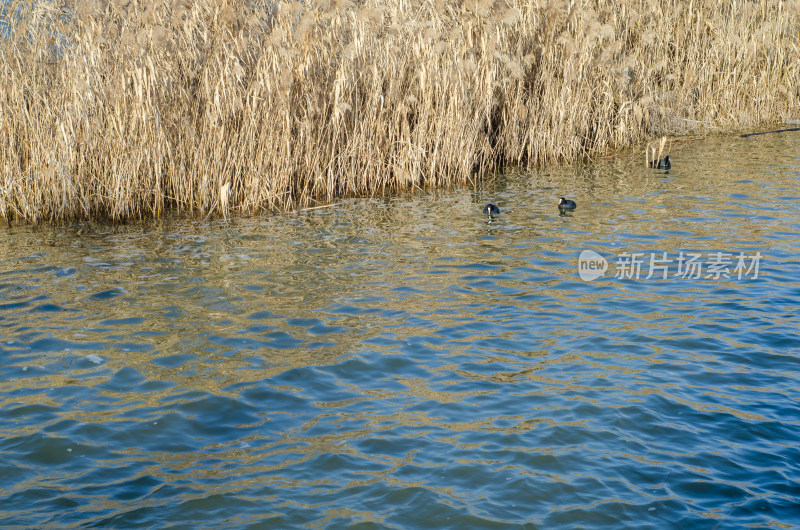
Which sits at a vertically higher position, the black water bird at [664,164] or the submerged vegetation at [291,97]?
the submerged vegetation at [291,97]

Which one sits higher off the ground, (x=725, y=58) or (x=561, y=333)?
(x=725, y=58)

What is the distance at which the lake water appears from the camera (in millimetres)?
4199

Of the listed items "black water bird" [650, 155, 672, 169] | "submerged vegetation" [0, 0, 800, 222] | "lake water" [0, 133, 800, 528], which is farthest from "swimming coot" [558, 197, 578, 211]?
"black water bird" [650, 155, 672, 169]

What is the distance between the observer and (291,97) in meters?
10.6

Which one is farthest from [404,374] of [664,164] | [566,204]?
[664,164]

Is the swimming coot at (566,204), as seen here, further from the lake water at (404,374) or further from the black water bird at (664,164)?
the black water bird at (664,164)

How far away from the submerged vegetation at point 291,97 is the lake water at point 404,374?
93 cm

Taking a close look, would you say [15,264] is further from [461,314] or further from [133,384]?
[461,314]

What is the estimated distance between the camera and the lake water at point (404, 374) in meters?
4.20

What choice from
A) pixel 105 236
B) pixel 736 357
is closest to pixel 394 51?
pixel 105 236

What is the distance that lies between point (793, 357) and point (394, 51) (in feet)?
24.1

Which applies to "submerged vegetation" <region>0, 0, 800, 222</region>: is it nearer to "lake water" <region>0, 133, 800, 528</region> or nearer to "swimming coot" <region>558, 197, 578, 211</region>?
"lake water" <region>0, 133, 800, 528</region>

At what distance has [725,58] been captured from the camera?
49.8ft

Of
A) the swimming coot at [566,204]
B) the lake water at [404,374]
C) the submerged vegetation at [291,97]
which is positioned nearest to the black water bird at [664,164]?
the submerged vegetation at [291,97]
